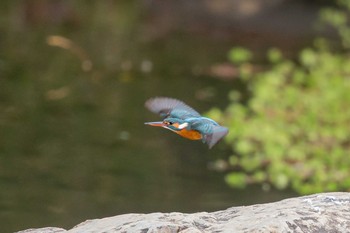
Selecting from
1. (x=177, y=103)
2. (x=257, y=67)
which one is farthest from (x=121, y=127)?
(x=177, y=103)

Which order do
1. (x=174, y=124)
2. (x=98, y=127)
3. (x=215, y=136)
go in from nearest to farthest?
(x=215, y=136)
(x=174, y=124)
(x=98, y=127)

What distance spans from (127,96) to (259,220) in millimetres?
5662

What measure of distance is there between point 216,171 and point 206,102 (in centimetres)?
179

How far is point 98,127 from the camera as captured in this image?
24.2 feet

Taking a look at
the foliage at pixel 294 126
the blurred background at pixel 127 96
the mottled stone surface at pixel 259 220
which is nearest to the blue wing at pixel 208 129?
the mottled stone surface at pixel 259 220

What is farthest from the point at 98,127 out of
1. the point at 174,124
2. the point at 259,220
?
the point at 259,220

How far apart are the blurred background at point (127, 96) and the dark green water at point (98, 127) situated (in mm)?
13

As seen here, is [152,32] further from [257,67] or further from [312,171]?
[312,171]

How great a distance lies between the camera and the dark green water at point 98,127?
5.83 m

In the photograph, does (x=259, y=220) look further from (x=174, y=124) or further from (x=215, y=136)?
(x=174, y=124)

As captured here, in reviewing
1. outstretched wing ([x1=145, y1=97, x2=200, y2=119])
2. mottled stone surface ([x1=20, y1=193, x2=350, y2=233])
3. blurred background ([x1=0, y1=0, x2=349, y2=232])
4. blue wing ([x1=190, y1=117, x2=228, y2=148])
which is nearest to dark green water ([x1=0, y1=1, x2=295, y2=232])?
blurred background ([x1=0, y1=0, x2=349, y2=232])

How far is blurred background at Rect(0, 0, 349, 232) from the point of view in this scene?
235 inches

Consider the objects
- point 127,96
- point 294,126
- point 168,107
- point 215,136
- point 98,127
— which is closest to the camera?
point 215,136

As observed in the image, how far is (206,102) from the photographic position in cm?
834
